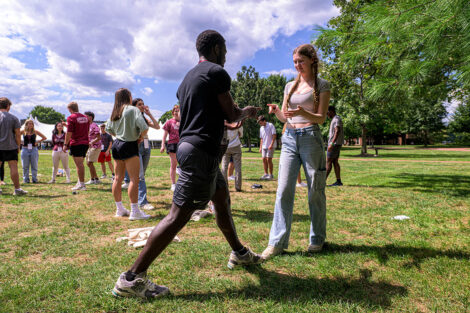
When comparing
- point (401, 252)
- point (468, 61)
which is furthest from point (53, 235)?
point (468, 61)

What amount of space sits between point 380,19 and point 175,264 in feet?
14.7

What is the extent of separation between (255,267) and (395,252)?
163cm

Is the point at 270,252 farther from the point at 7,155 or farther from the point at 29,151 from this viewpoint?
the point at 29,151

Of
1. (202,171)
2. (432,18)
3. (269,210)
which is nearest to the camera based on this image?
(202,171)

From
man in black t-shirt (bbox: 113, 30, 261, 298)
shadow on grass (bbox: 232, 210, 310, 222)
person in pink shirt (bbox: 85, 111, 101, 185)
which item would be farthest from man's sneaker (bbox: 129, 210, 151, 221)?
person in pink shirt (bbox: 85, 111, 101, 185)

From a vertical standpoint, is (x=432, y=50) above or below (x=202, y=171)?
above

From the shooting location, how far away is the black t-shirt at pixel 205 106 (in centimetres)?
221

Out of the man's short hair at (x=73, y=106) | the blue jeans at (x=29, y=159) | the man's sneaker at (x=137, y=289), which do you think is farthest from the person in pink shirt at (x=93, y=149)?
the man's sneaker at (x=137, y=289)

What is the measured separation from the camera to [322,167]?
3.03m

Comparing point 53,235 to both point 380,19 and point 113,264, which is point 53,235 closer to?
point 113,264

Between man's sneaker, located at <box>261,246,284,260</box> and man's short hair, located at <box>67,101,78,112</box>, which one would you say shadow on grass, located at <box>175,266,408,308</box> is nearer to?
man's sneaker, located at <box>261,246,284,260</box>

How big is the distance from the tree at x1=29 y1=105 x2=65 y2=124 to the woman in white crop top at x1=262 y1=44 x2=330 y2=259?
119 meters

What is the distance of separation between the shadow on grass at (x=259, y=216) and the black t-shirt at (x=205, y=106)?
261 centimetres

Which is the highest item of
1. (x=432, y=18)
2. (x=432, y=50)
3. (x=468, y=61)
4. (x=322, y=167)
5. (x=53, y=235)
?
(x=432, y=18)
